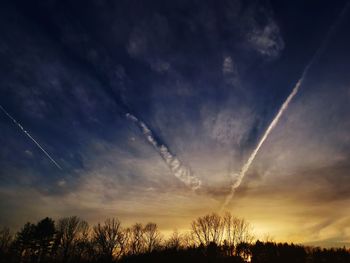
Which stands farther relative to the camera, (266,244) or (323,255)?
(266,244)

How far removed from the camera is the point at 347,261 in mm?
55250

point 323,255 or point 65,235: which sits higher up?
point 65,235

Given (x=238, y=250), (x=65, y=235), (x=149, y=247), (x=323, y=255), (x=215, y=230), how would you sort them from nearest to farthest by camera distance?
1. (x=323, y=255)
2. (x=238, y=250)
3. (x=215, y=230)
4. (x=65, y=235)
5. (x=149, y=247)

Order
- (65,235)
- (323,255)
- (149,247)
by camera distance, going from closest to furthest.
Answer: (323,255) → (65,235) → (149,247)

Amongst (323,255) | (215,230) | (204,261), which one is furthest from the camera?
(215,230)

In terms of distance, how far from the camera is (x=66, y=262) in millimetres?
71750

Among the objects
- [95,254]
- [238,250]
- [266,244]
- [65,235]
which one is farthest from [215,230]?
[65,235]

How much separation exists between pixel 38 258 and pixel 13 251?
18271 millimetres

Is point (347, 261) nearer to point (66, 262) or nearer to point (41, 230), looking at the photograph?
point (66, 262)

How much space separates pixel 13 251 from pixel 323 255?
324 ft

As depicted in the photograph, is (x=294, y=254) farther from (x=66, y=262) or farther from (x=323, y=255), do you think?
(x=66, y=262)

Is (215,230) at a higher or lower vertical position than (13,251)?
higher

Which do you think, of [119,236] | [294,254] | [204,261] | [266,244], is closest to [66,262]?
[119,236]

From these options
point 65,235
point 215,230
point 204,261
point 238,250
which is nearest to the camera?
point 204,261
